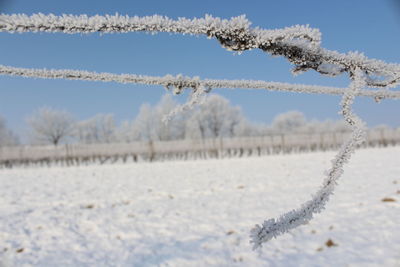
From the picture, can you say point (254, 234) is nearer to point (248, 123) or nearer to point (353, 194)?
point (353, 194)

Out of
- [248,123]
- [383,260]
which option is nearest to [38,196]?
[383,260]

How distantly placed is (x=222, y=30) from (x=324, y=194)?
474 mm

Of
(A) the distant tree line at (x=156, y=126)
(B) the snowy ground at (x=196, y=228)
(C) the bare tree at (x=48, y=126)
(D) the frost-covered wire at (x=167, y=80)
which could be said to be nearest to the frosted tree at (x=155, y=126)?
(A) the distant tree line at (x=156, y=126)

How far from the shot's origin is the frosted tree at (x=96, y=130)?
187ft

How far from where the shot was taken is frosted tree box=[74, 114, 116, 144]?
5701 cm

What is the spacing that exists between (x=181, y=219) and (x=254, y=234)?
448 cm

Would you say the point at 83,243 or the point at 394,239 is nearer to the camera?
the point at 394,239

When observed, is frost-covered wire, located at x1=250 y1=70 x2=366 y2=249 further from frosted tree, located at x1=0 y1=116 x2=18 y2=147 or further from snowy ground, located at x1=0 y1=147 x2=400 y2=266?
frosted tree, located at x1=0 y1=116 x2=18 y2=147

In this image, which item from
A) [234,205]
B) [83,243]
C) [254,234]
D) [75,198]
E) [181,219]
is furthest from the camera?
[75,198]

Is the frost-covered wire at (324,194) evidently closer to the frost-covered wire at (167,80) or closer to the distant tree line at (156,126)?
the frost-covered wire at (167,80)

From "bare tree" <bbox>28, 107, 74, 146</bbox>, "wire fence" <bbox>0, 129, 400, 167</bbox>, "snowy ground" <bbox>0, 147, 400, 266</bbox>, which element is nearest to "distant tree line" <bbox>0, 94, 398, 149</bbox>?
"bare tree" <bbox>28, 107, 74, 146</bbox>

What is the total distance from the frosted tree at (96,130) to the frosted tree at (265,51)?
5697 cm

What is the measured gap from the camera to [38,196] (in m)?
7.55

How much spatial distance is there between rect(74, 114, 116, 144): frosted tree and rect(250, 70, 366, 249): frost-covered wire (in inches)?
2245
